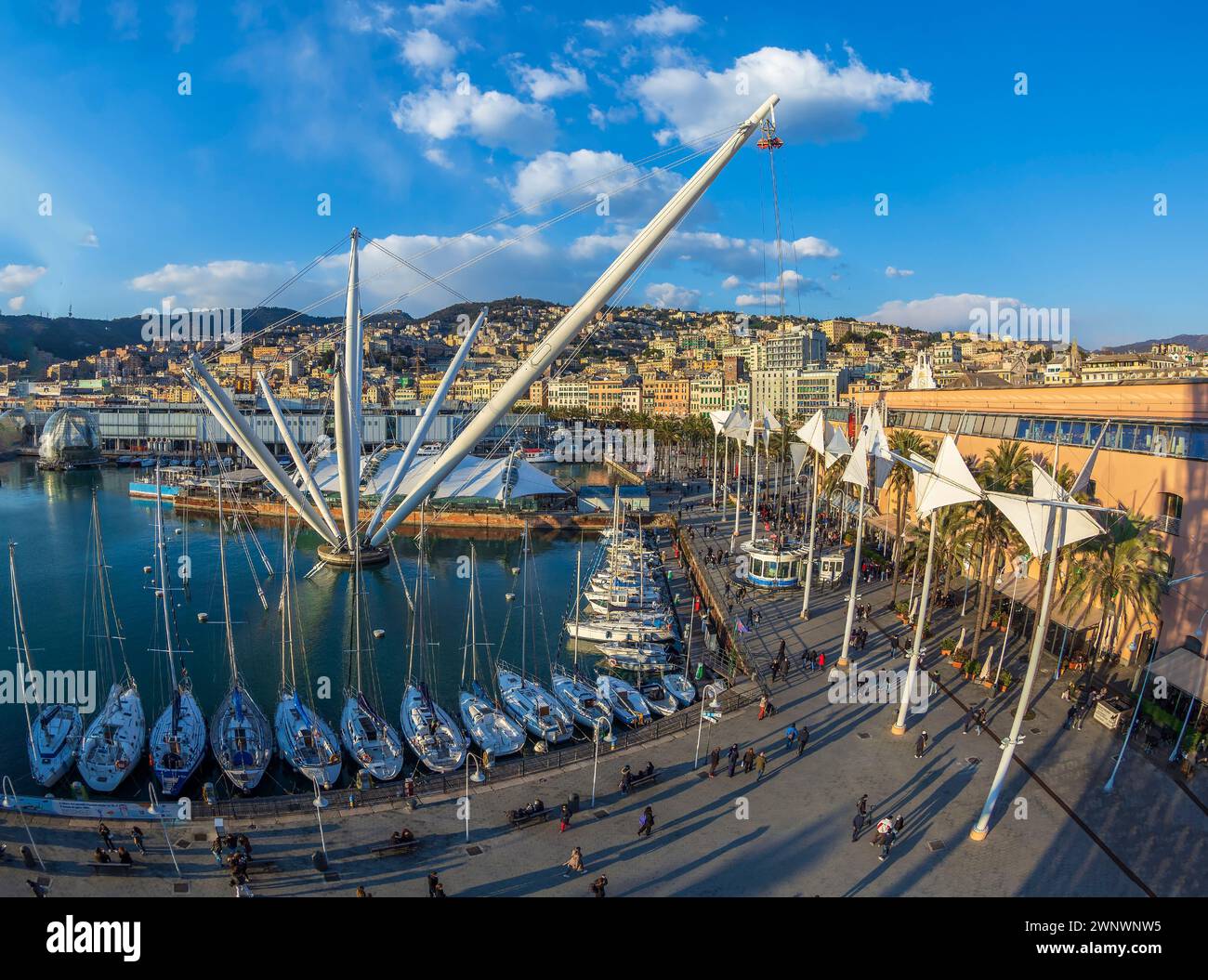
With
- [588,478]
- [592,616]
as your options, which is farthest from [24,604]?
[588,478]

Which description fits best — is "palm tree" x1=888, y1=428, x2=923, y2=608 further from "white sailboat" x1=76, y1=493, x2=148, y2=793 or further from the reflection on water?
"white sailboat" x1=76, y1=493, x2=148, y2=793

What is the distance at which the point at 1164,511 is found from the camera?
18.9 m

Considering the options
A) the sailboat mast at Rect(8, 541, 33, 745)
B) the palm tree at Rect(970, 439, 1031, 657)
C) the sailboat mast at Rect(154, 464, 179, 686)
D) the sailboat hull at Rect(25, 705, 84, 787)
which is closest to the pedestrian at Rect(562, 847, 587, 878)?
the sailboat mast at Rect(154, 464, 179, 686)

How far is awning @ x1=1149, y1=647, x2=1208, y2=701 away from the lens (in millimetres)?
15109

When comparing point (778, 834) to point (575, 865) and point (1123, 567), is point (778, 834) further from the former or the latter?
point (1123, 567)

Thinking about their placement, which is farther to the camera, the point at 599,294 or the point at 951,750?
the point at 599,294

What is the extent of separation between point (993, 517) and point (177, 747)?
2176 centimetres

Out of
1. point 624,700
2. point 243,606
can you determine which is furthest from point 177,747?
point 243,606

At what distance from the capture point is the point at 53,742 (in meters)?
17.4

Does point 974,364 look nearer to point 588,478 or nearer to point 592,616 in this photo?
point 588,478

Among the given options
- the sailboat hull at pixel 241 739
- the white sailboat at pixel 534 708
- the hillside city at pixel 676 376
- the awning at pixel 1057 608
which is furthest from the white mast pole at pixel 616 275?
the hillside city at pixel 676 376
